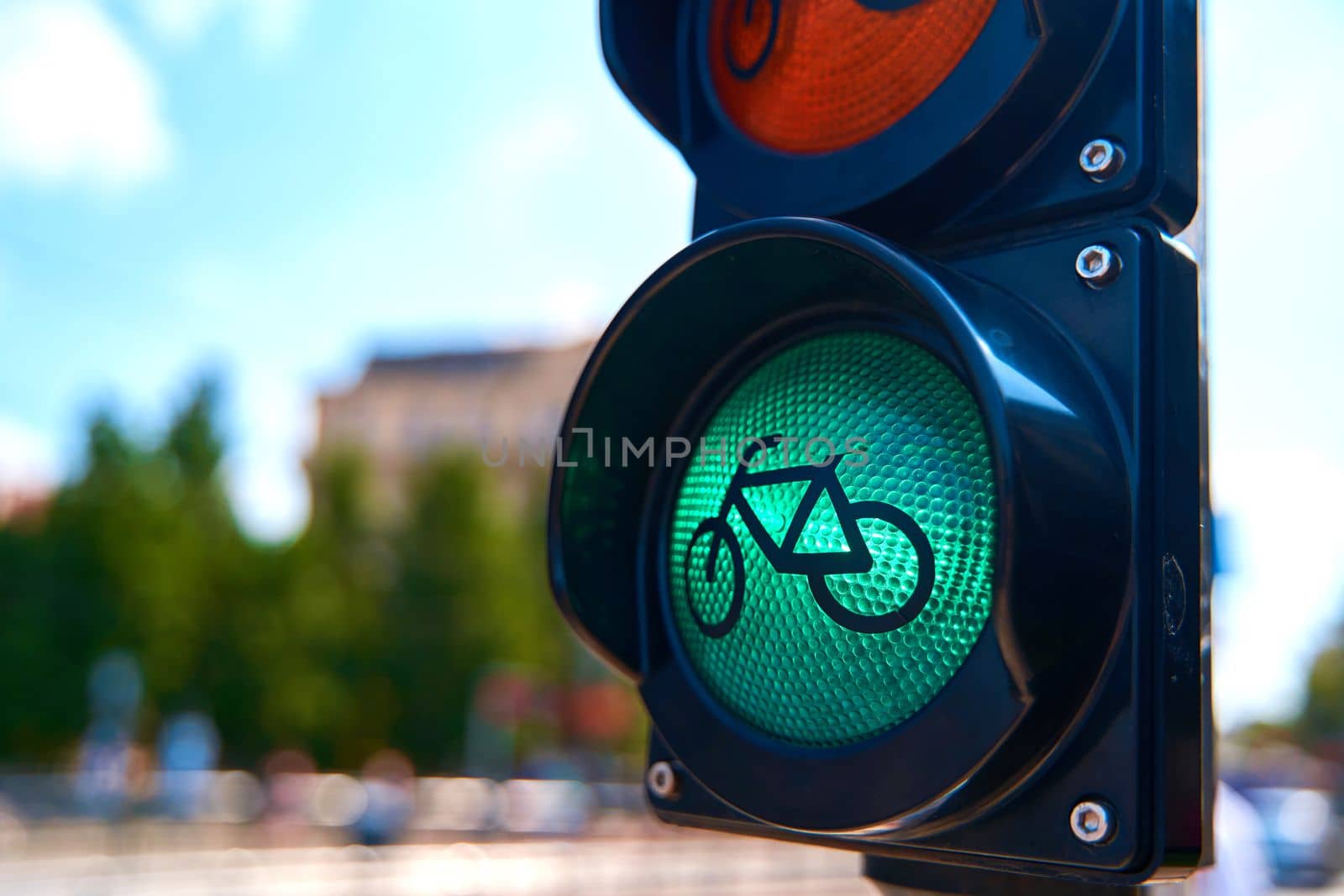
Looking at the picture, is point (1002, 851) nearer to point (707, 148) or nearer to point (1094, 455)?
point (1094, 455)

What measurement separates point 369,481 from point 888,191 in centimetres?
3235

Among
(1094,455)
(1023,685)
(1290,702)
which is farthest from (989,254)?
(1290,702)

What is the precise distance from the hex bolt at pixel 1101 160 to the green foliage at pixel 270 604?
83.7 ft

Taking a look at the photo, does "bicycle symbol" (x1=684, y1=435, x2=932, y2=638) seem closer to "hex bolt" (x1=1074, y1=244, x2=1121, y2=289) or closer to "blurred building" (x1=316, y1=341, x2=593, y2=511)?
"hex bolt" (x1=1074, y1=244, x2=1121, y2=289)

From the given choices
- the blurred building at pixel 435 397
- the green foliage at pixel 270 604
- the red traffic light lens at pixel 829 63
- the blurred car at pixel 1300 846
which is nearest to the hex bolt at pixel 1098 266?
the red traffic light lens at pixel 829 63

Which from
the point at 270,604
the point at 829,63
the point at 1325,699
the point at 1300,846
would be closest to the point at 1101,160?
the point at 829,63

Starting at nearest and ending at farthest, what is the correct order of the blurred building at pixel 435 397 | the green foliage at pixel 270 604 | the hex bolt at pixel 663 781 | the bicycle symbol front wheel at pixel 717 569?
the bicycle symbol front wheel at pixel 717 569
the hex bolt at pixel 663 781
the green foliage at pixel 270 604
the blurred building at pixel 435 397

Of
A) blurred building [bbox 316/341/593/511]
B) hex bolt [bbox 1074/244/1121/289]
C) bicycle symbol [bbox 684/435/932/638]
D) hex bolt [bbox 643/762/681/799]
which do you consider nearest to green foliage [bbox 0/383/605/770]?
blurred building [bbox 316/341/593/511]

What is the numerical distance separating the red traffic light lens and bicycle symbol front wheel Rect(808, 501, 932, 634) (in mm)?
256

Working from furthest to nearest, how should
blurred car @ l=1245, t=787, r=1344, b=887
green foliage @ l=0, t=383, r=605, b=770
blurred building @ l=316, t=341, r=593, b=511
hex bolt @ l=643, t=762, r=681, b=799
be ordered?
blurred building @ l=316, t=341, r=593, b=511 → green foliage @ l=0, t=383, r=605, b=770 → blurred car @ l=1245, t=787, r=1344, b=887 → hex bolt @ l=643, t=762, r=681, b=799

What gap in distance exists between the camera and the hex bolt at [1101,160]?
2.18 ft

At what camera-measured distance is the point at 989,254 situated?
71 centimetres

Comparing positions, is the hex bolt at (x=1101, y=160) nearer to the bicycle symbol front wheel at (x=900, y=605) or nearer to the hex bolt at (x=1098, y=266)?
the hex bolt at (x=1098, y=266)

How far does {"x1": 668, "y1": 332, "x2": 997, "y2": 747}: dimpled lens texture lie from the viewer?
597mm
